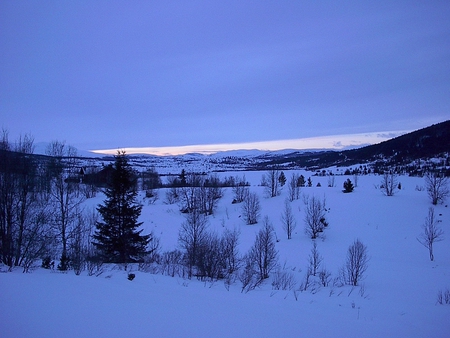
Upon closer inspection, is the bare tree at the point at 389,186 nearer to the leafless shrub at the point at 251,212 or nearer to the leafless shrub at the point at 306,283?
the leafless shrub at the point at 251,212

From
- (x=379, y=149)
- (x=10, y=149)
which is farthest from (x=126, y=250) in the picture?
(x=379, y=149)

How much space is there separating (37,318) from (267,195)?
4332cm

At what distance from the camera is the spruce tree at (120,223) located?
15297 millimetres

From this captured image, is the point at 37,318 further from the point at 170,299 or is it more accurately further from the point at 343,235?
the point at 343,235

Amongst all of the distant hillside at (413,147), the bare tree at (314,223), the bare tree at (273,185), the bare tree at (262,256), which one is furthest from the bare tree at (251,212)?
the distant hillside at (413,147)

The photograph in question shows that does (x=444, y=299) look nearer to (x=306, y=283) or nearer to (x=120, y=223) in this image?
(x=306, y=283)

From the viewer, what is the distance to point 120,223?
15641 mm

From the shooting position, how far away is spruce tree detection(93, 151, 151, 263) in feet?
50.2

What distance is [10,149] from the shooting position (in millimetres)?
13070

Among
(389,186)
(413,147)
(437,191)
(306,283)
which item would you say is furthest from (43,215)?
(413,147)

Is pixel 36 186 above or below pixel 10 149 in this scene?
below

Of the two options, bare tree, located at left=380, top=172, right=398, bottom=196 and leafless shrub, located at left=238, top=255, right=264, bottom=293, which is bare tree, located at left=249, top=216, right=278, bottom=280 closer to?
leafless shrub, located at left=238, top=255, right=264, bottom=293

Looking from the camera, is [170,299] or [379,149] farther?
[379,149]

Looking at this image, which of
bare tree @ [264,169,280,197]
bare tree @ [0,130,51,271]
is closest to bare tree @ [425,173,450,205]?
bare tree @ [264,169,280,197]
